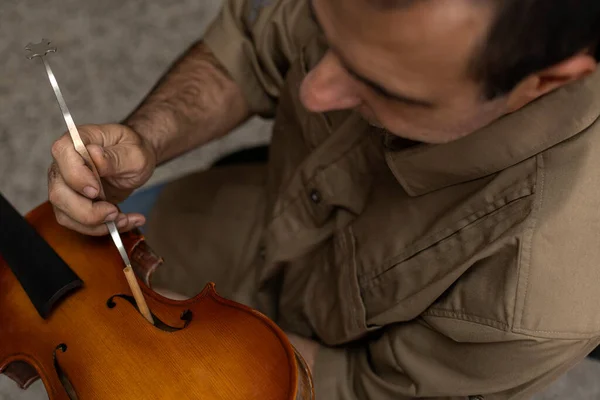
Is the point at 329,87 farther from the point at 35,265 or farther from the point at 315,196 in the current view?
the point at 35,265

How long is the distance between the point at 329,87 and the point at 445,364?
30 centimetres

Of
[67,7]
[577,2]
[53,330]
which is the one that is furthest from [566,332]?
[67,7]

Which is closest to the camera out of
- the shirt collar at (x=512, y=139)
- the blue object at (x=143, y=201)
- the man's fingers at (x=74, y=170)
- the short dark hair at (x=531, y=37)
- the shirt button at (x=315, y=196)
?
the short dark hair at (x=531, y=37)

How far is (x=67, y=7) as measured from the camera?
4.95 ft

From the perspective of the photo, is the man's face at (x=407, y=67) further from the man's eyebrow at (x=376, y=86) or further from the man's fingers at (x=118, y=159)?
the man's fingers at (x=118, y=159)

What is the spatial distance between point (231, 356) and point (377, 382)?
0.18 m

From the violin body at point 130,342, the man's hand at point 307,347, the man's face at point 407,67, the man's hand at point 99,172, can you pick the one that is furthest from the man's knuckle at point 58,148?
the man's hand at point 307,347

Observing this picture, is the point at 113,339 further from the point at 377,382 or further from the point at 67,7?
the point at 67,7

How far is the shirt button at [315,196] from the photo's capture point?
2.25 feet

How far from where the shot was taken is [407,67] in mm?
418

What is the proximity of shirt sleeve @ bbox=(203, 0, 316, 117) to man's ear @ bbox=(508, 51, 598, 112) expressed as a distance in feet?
1.16

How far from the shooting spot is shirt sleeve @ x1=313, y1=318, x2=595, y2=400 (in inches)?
20.6

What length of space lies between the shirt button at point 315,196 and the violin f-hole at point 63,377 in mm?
314

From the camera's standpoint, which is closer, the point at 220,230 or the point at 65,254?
the point at 65,254
